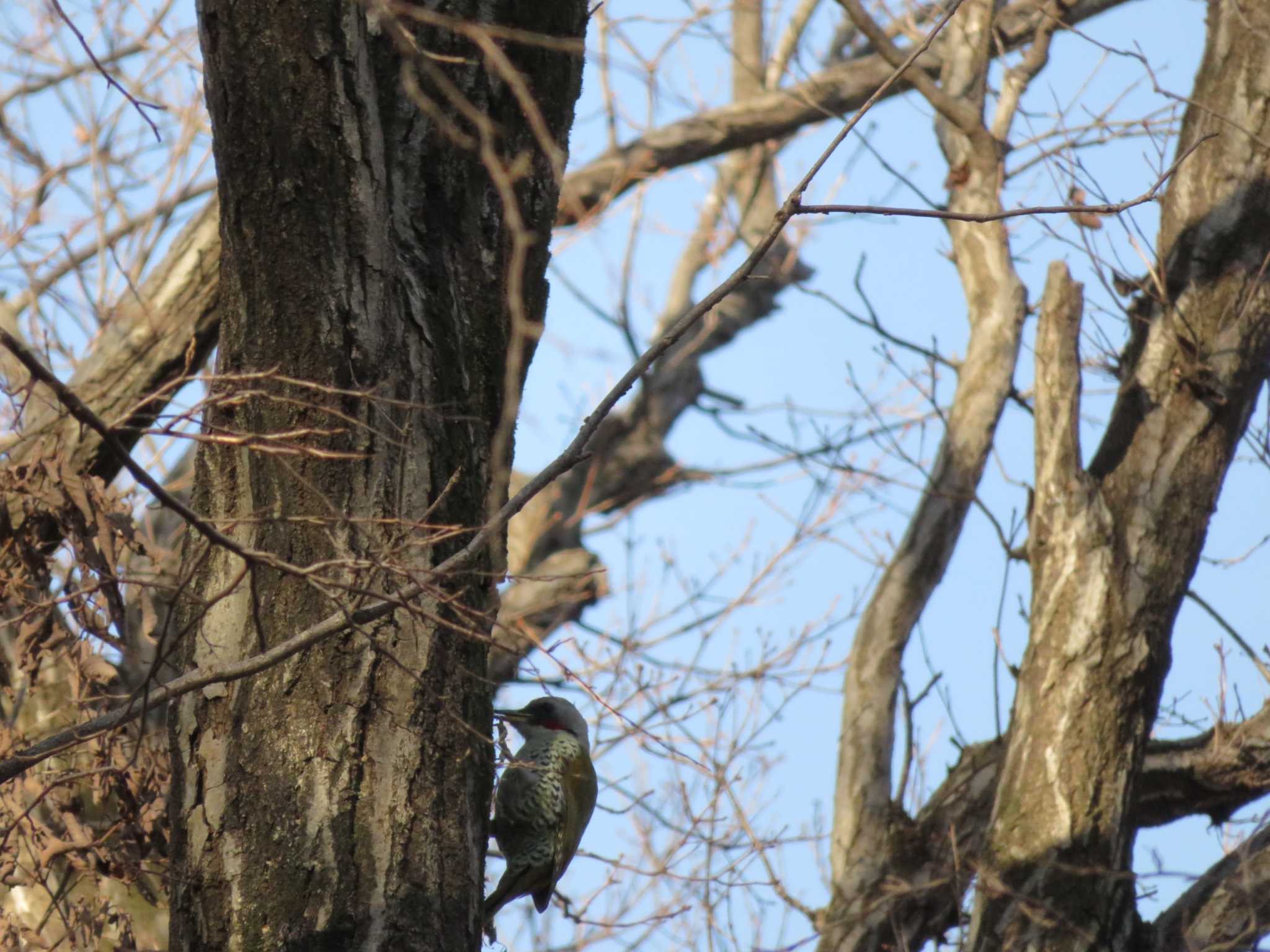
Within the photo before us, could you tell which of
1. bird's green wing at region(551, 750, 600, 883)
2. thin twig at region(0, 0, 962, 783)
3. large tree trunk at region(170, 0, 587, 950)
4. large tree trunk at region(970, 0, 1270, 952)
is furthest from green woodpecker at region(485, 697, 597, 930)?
thin twig at region(0, 0, 962, 783)

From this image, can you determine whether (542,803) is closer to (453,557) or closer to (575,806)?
(575,806)

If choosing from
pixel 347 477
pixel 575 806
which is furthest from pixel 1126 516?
pixel 347 477

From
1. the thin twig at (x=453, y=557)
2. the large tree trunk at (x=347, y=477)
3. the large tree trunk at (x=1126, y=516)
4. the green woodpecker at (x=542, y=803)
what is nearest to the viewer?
the thin twig at (x=453, y=557)

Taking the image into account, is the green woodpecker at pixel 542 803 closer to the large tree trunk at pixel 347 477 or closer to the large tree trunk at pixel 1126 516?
the large tree trunk at pixel 1126 516

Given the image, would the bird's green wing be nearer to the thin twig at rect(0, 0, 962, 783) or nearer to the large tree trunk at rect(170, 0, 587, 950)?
the large tree trunk at rect(170, 0, 587, 950)

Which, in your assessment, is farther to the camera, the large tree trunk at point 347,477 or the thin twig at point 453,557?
the large tree trunk at point 347,477

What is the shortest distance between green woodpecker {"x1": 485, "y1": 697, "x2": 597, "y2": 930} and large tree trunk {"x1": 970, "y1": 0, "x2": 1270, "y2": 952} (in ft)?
4.02

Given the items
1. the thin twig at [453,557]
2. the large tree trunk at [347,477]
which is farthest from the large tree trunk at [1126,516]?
the thin twig at [453,557]

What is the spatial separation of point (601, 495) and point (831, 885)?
568 centimetres

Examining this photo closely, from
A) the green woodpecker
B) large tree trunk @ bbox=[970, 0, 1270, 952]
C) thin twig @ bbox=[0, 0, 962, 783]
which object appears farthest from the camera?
the green woodpecker

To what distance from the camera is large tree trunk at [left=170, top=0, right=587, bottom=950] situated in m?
1.98

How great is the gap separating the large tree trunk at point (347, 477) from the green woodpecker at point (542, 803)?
1663 millimetres

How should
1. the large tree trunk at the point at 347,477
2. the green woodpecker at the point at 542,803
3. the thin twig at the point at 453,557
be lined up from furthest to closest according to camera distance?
the green woodpecker at the point at 542,803 < the large tree trunk at the point at 347,477 < the thin twig at the point at 453,557

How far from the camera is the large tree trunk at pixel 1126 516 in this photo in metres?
3.52
